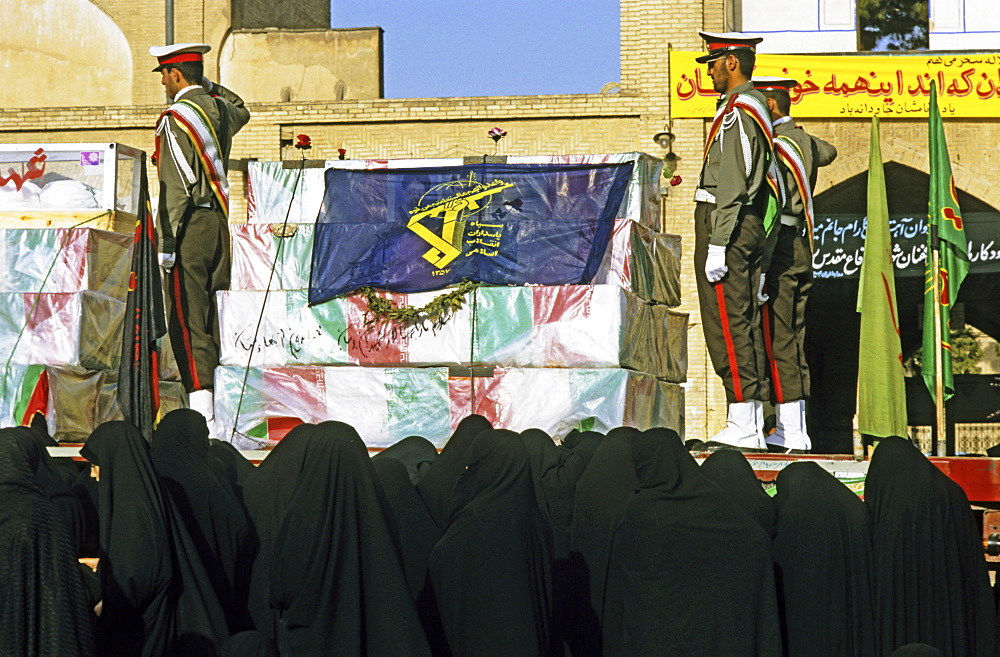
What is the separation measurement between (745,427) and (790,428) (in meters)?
0.44

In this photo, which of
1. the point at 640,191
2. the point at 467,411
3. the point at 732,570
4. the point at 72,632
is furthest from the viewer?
the point at 640,191

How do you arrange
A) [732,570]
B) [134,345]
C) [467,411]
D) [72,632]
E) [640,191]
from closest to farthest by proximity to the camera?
[72,632]
[732,570]
[134,345]
[467,411]
[640,191]

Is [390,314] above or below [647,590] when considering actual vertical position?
above

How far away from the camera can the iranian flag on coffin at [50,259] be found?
32.0 ft

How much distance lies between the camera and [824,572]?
5.15 metres

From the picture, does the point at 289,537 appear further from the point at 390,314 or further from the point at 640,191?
the point at 640,191

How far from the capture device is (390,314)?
343 inches

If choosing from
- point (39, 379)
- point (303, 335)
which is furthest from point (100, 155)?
point (303, 335)

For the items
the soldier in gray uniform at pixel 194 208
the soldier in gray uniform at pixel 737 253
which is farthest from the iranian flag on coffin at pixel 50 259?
the soldier in gray uniform at pixel 737 253

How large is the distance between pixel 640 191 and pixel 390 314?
190 centimetres

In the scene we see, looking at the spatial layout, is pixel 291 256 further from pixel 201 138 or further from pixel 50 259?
pixel 50 259

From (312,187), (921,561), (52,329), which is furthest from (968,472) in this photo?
(52,329)

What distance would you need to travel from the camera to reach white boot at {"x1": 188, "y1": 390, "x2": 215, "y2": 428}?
26.1ft

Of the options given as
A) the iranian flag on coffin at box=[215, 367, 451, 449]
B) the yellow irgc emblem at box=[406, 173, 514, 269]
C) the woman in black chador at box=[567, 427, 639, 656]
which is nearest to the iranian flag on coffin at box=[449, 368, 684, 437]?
the iranian flag on coffin at box=[215, 367, 451, 449]
